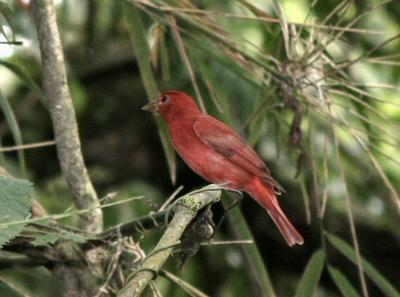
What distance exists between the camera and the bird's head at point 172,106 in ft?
14.3

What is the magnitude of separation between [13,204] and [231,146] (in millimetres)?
1865

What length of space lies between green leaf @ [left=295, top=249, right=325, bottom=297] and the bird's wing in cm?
42

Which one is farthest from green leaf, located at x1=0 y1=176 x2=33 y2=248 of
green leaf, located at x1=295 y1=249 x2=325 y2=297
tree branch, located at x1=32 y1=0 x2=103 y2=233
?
green leaf, located at x1=295 y1=249 x2=325 y2=297

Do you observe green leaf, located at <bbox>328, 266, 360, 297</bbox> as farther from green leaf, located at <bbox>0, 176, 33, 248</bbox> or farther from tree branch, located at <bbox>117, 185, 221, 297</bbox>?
green leaf, located at <bbox>0, 176, 33, 248</bbox>

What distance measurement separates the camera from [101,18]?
642 cm

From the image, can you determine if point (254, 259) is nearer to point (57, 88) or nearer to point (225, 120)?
point (225, 120)

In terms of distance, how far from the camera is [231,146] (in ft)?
13.6

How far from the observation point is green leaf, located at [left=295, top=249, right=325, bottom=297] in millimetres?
3500

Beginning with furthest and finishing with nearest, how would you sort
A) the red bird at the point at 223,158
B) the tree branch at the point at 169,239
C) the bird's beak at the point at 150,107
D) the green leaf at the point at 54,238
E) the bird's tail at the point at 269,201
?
the bird's beak at the point at 150,107
the red bird at the point at 223,158
the bird's tail at the point at 269,201
the green leaf at the point at 54,238
the tree branch at the point at 169,239

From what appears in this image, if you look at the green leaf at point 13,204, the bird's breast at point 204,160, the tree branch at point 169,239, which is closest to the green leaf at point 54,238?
the tree branch at point 169,239

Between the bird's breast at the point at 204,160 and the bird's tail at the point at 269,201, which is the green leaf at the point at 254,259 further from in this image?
the bird's breast at the point at 204,160

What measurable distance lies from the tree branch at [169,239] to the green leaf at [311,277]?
2.82ft

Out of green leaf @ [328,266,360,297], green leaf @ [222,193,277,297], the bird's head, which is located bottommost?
green leaf @ [328,266,360,297]

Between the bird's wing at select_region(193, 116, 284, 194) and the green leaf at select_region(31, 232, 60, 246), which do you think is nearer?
the green leaf at select_region(31, 232, 60, 246)
